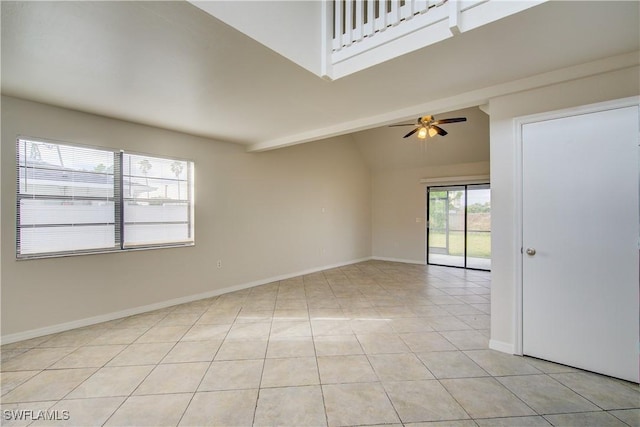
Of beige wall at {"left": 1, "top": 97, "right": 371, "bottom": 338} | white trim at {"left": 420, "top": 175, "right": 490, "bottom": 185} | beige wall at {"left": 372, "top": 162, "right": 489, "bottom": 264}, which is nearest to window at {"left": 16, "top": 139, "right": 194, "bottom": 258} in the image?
beige wall at {"left": 1, "top": 97, "right": 371, "bottom": 338}

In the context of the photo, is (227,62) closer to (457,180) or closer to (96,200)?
(96,200)

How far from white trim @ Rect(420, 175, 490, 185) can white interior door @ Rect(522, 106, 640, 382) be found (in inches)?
163

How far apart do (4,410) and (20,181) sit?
2.19 m

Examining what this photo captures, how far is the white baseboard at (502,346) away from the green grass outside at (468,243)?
4.28m

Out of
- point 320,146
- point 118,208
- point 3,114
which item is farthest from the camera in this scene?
point 320,146

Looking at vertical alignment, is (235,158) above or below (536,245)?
above

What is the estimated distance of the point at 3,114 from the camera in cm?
273

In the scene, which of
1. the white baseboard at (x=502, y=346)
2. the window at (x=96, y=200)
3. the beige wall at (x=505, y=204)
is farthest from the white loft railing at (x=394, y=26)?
the window at (x=96, y=200)

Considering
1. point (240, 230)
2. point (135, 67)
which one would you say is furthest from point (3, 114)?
point (240, 230)

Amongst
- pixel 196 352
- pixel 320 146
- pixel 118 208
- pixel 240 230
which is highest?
pixel 320 146

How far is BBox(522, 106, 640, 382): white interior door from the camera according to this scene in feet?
6.92

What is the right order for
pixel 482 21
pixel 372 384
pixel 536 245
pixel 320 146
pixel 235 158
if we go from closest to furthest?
pixel 482 21, pixel 372 384, pixel 536 245, pixel 235 158, pixel 320 146

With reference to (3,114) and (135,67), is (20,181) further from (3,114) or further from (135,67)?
(135,67)

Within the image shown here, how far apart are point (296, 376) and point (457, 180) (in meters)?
5.91
